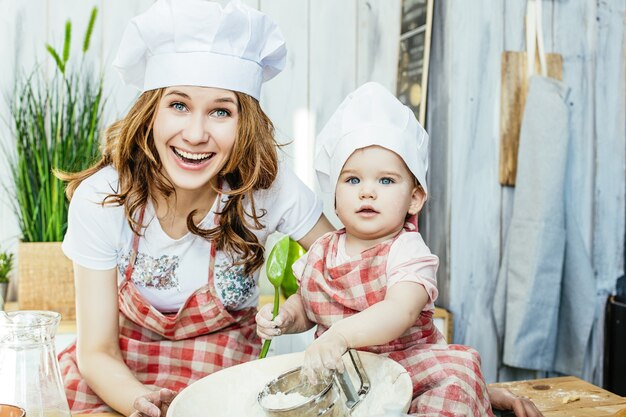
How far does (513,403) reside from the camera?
0.98 meters

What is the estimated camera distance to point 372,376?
32.9 inches

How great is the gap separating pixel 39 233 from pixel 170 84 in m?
1.09

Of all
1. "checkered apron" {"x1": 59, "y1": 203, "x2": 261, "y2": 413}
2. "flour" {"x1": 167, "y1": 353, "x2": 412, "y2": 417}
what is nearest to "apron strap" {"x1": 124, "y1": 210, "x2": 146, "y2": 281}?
"checkered apron" {"x1": 59, "y1": 203, "x2": 261, "y2": 413}

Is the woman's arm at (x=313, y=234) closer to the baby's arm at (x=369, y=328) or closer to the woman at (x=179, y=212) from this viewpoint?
the woman at (x=179, y=212)

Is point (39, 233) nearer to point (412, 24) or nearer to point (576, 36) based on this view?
point (412, 24)

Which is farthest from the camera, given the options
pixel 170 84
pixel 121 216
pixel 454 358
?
pixel 121 216

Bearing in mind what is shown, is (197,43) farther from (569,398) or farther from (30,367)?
(569,398)

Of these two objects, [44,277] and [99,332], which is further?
[44,277]

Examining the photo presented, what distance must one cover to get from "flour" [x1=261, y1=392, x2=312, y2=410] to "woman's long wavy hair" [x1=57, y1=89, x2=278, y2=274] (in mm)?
496

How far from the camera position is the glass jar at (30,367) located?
0.67 meters

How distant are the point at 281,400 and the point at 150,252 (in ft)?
1.86

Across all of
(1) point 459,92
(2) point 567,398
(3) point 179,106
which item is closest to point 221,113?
(3) point 179,106

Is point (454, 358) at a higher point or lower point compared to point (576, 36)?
lower

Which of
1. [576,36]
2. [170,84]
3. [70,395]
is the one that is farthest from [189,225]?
[576,36]
